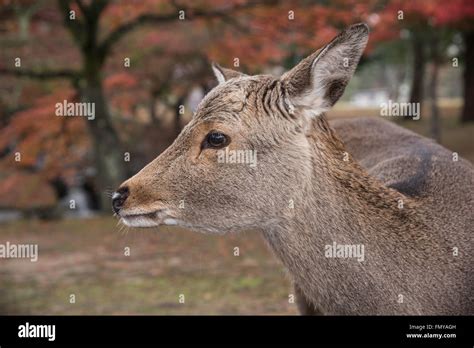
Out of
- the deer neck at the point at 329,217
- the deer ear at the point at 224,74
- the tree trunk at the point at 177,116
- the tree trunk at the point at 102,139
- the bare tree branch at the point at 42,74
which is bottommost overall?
the deer neck at the point at 329,217

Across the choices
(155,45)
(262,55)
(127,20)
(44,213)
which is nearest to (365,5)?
(262,55)

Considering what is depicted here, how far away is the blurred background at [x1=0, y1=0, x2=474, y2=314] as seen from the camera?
8.88m

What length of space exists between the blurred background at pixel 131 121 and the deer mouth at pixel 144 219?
61.7 inches

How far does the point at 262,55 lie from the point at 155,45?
4.40 metres

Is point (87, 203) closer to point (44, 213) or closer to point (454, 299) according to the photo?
point (44, 213)

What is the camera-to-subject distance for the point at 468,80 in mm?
22203

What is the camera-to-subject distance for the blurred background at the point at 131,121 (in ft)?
29.1

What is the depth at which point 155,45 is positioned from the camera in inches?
763

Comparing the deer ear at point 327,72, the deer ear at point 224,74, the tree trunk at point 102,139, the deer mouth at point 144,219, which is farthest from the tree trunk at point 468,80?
the deer mouth at point 144,219
